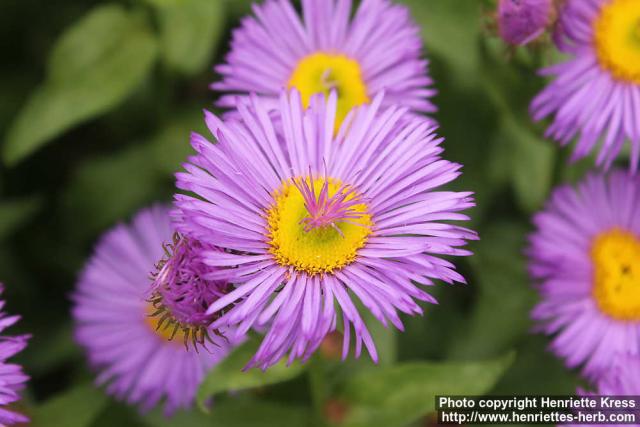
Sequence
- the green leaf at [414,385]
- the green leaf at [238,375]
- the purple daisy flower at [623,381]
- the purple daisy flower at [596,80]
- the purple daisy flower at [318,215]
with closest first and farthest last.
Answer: the purple daisy flower at [318,215] → the green leaf at [238,375] → the purple daisy flower at [623,381] → the green leaf at [414,385] → the purple daisy flower at [596,80]

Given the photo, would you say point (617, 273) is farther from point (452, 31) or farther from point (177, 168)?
point (177, 168)

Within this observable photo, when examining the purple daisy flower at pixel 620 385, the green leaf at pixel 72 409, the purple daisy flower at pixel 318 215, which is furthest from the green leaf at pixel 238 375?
the purple daisy flower at pixel 620 385

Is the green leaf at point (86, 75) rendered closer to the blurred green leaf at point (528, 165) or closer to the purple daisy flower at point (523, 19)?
the purple daisy flower at point (523, 19)

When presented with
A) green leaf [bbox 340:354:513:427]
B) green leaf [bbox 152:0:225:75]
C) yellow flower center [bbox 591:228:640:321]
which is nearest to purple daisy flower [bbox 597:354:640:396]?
green leaf [bbox 340:354:513:427]

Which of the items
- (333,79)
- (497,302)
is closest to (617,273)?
(497,302)

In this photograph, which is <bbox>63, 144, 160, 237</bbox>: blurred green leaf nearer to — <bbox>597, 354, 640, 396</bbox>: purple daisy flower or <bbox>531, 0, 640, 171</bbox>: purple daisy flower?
<bbox>531, 0, 640, 171</bbox>: purple daisy flower

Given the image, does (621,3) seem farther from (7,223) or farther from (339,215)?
(7,223)

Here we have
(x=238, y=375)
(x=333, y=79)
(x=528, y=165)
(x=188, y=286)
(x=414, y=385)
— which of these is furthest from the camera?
(x=528, y=165)

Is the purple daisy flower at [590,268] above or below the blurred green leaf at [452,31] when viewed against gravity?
below
